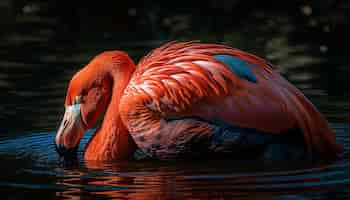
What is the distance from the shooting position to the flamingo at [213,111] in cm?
741

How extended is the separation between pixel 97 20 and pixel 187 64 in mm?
9690

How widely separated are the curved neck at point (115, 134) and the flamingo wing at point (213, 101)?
8.0 inches

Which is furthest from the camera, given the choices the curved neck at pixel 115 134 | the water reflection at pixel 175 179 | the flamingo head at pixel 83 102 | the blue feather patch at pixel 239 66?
the flamingo head at pixel 83 102

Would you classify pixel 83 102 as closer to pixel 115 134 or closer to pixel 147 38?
pixel 115 134

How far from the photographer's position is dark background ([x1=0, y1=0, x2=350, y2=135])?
10.5m

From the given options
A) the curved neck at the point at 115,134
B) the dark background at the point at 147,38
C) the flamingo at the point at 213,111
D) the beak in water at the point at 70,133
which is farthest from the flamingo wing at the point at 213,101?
the dark background at the point at 147,38

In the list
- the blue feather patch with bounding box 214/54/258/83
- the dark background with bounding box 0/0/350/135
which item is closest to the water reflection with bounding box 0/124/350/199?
the blue feather patch with bounding box 214/54/258/83

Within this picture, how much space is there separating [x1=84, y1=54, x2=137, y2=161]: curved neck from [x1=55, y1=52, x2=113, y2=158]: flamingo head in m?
0.09

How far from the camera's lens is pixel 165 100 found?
7.47 meters

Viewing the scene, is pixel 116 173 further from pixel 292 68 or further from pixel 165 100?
pixel 292 68

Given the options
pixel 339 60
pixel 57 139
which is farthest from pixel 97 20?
pixel 57 139

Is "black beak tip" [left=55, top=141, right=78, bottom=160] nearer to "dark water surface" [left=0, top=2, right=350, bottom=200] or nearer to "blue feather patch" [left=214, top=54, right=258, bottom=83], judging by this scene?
"dark water surface" [left=0, top=2, right=350, bottom=200]

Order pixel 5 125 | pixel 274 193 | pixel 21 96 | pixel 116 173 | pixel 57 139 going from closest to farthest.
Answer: pixel 274 193, pixel 116 173, pixel 57 139, pixel 5 125, pixel 21 96

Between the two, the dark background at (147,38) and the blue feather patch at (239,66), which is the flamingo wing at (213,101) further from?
the dark background at (147,38)
